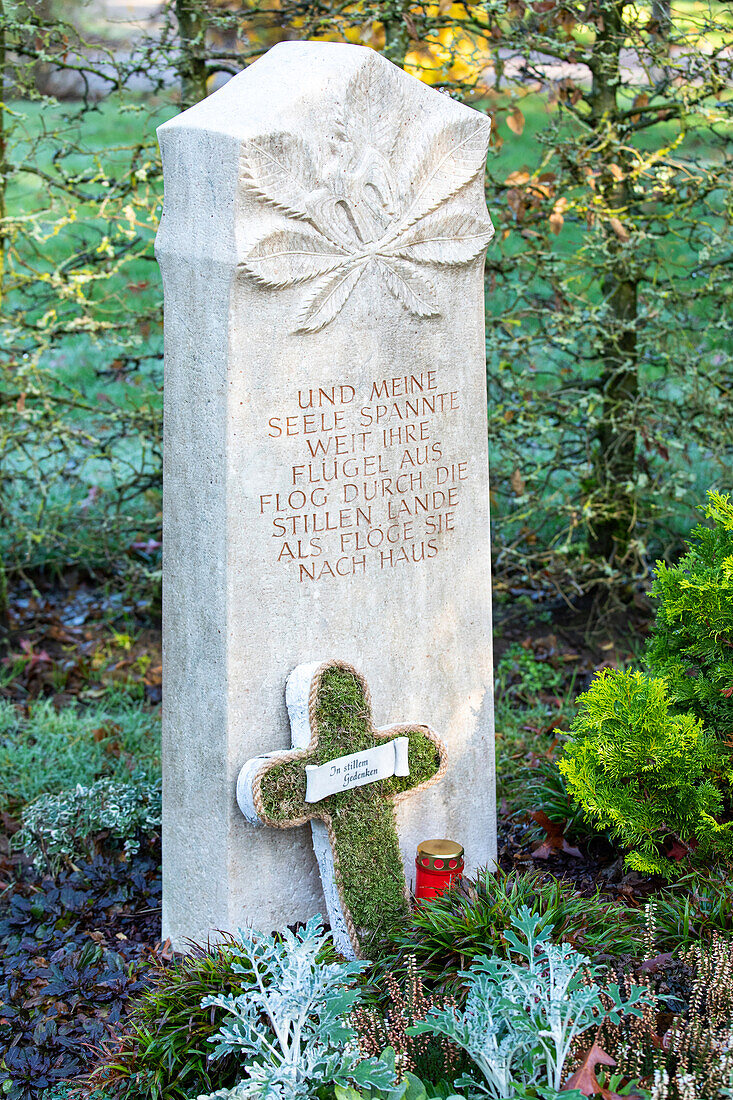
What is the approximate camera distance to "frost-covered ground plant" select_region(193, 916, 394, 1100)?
Answer: 235cm

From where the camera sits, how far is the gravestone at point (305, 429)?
118 inches

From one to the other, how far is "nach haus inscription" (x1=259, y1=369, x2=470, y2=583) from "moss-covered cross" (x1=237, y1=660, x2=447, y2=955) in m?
0.32

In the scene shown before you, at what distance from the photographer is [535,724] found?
15.5 ft

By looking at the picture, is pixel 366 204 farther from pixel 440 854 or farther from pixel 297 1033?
pixel 297 1033

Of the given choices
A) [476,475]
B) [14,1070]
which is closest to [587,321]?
[476,475]

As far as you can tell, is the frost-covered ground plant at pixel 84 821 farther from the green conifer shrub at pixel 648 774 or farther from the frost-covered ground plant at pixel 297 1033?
A: the green conifer shrub at pixel 648 774

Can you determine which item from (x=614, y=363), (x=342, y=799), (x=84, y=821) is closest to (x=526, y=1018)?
(x=342, y=799)

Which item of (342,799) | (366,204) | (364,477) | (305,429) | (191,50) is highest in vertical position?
(191,50)

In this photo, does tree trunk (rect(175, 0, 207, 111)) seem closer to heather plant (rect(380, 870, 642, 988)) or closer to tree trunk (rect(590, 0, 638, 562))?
tree trunk (rect(590, 0, 638, 562))

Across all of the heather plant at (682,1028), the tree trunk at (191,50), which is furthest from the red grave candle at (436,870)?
the tree trunk at (191,50)

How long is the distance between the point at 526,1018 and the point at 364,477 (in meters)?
1.48

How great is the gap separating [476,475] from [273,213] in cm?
102

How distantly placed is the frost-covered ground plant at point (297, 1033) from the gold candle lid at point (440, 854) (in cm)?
64

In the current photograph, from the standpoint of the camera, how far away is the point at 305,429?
10.3 feet
